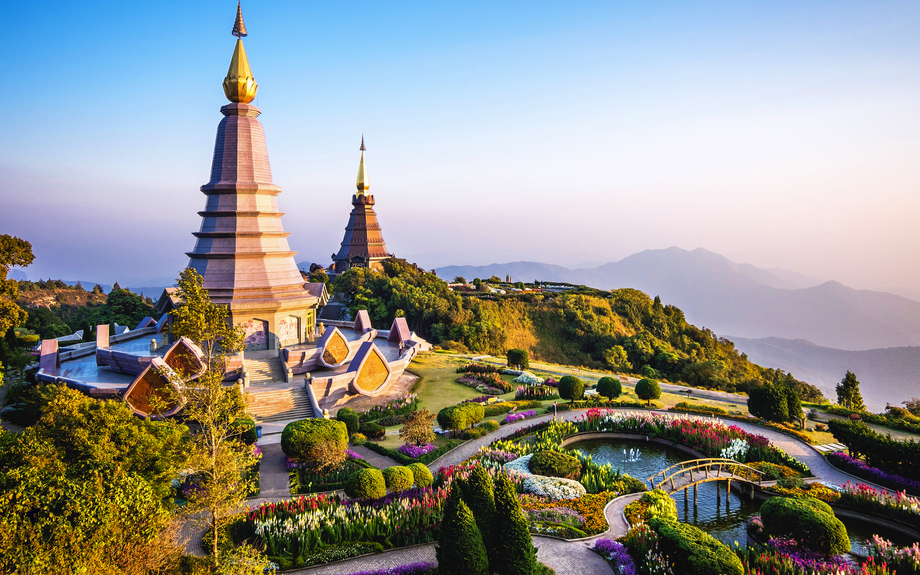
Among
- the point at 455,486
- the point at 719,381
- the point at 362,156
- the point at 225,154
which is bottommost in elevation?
the point at 719,381

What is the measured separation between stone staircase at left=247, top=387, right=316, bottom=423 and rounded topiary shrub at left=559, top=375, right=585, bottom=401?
40.2ft

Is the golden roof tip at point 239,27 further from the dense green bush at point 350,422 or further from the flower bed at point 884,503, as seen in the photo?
the flower bed at point 884,503

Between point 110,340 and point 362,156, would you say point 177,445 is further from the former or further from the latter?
point 362,156

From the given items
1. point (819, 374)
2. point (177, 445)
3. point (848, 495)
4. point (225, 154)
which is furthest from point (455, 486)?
point (819, 374)

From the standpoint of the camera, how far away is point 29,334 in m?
39.1

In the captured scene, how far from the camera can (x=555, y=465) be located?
1675cm

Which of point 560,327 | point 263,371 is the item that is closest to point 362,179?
point 560,327

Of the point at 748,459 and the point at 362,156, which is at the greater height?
the point at 362,156

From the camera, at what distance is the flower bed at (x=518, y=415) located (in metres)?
23.2

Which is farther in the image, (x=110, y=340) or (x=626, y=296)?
(x=626, y=296)

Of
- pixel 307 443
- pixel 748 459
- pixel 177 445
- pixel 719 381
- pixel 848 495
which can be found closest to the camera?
pixel 177 445

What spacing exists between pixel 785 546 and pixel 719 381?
2750 centimetres

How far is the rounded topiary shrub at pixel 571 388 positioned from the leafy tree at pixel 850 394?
1549 cm

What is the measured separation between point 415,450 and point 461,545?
927cm
